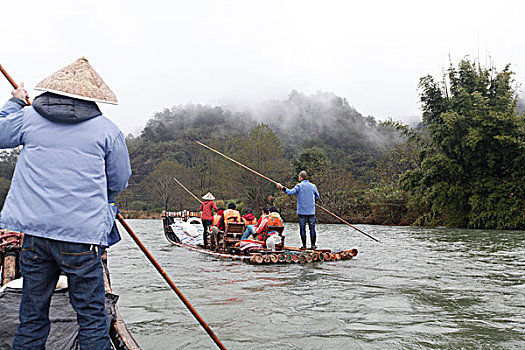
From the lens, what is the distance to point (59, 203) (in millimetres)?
2377

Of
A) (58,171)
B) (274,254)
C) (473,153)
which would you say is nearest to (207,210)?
(274,254)

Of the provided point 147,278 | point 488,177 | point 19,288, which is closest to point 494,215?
point 488,177

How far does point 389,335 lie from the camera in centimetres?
407

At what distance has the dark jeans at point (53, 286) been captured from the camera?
7.78 ft

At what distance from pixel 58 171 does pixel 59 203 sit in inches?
6.7

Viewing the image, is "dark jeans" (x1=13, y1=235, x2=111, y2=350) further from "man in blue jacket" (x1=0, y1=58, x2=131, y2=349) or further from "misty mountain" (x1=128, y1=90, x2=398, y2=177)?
"misty mountain" (x1=128, y1=90, x2=398, y2=177)

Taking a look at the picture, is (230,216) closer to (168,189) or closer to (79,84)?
(79,84)

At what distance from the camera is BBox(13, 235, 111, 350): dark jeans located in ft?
7.78

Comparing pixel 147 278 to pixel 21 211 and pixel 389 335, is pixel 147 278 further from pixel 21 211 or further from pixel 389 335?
pixel 21 211

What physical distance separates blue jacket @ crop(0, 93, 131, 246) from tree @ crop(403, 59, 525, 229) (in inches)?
814

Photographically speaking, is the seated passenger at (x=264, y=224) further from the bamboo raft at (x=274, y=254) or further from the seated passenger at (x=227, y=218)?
the seated passenger at (x=227, y=218)

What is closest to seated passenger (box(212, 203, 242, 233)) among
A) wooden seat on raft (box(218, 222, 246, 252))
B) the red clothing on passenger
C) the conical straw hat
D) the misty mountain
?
wooden seat on raft (box(218, 222, 246, 252))

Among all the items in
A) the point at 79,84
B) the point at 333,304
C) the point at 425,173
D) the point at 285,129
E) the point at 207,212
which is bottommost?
the point at 333,304

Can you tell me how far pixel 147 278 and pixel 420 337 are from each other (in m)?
4.84
